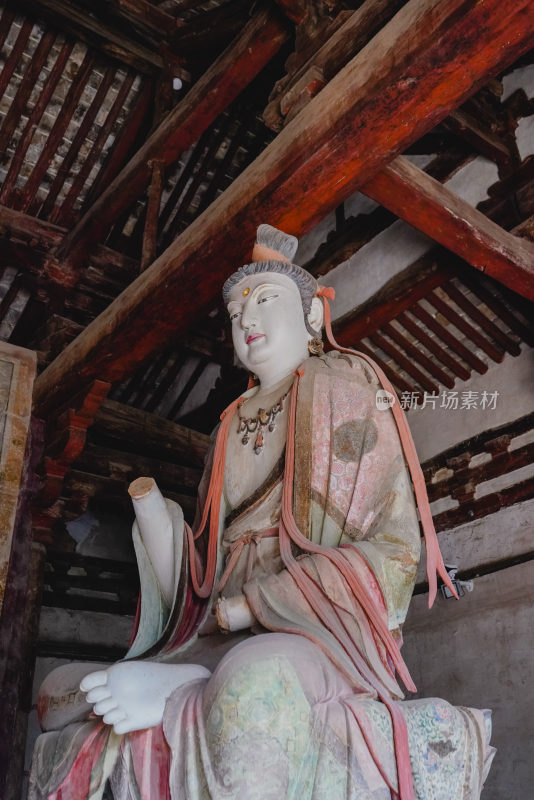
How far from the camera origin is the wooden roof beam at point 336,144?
9.16 ft

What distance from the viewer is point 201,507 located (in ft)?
9.60

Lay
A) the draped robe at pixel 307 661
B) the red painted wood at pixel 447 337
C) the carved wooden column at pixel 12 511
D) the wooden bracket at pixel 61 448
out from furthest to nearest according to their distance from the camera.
Result: the red painted wood at pixel 447 337, the wooden bracket at pixel 61 448, the carved wooden column at pixel 12 511, the draped robe at pixel 307 661

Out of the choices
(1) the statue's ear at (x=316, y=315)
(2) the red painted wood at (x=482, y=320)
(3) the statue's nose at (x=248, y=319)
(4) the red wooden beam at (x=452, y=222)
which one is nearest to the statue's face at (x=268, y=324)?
(3) the statue's nose at (x=248, y=319)

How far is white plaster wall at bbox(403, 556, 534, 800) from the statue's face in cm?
279

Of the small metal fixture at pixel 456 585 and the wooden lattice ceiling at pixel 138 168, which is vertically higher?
the wooden lattice ceiling at pixel 138 168

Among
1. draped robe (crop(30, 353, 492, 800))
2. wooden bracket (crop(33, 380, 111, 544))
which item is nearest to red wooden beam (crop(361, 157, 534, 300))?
draped robe (crop(30, 353, 492, 800))

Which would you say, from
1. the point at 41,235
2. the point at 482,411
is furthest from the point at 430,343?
the point at 41,235

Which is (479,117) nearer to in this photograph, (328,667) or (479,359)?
(479,359)

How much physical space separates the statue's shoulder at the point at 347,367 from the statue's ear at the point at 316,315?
0.72 ft

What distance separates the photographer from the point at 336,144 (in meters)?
3.25

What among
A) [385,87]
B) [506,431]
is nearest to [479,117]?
[506,431]

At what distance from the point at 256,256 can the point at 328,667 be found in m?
1.67

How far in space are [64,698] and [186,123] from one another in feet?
11.8

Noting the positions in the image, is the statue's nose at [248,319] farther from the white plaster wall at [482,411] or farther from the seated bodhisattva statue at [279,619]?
the white plaster wall at [482,411]
